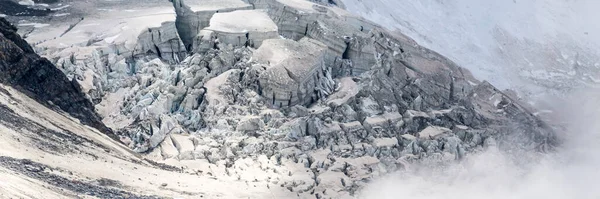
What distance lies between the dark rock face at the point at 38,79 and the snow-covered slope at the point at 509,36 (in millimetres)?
42059

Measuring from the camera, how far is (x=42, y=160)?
44875mm

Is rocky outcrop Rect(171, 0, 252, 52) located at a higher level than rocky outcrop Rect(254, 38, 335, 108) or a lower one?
higher

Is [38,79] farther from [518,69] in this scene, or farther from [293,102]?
[518,69]

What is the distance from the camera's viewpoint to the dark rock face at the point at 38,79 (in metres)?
55.5

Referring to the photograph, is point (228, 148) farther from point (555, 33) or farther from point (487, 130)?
point (555, 33)

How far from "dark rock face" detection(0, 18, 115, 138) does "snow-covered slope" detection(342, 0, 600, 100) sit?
42059mm

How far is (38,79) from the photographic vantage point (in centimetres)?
5759

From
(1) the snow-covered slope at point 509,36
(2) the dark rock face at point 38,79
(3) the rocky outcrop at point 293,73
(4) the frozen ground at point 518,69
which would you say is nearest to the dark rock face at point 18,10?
(2) the dark rock face at point 38,79

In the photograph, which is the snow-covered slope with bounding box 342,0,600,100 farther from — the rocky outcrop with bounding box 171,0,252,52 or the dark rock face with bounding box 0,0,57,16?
the dark rock face with bounding box 0,0,57,16

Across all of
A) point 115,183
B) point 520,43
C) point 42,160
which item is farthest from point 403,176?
point 520,43

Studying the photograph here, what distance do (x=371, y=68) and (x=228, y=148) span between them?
18.6m

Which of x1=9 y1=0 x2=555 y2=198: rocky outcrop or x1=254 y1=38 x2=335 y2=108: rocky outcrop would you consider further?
x1=254 y1=38 x2=335 y2=108: rocky outcrop

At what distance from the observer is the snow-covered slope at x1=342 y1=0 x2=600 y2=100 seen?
99000 millimetres

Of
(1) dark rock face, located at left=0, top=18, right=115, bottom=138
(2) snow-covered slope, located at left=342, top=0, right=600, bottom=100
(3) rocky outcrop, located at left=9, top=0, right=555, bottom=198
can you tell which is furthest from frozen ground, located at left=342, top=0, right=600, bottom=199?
(1) dark rock face, located at left=0, top=18, right=115, bottom=138
